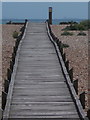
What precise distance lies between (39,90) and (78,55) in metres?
13.7

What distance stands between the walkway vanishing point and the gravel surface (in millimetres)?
1606

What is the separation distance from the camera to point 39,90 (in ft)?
48.4

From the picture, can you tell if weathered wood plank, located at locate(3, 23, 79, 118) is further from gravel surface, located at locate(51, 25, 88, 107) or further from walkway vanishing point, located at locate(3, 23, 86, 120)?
gravel surface, located at locate(51, 25, 88, 107)

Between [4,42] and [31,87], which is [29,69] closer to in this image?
[31,87]

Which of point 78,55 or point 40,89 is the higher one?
point 78,55

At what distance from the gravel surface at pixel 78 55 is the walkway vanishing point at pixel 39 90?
5.27 feet

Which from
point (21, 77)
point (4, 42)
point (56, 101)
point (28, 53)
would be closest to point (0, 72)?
point (28, 53)

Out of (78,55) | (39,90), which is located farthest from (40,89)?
(78,55)

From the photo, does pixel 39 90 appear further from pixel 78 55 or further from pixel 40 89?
pixel 78 55

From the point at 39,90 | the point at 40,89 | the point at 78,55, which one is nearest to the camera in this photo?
the point at 39,90

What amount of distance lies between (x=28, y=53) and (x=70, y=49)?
8.94 meters

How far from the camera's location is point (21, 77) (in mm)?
16578

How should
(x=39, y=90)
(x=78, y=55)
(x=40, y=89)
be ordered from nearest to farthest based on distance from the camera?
(x=39, y=90)
(x=40, y=89)
(x=78, y=55)

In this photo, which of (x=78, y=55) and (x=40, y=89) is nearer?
(x=40, y=89)
